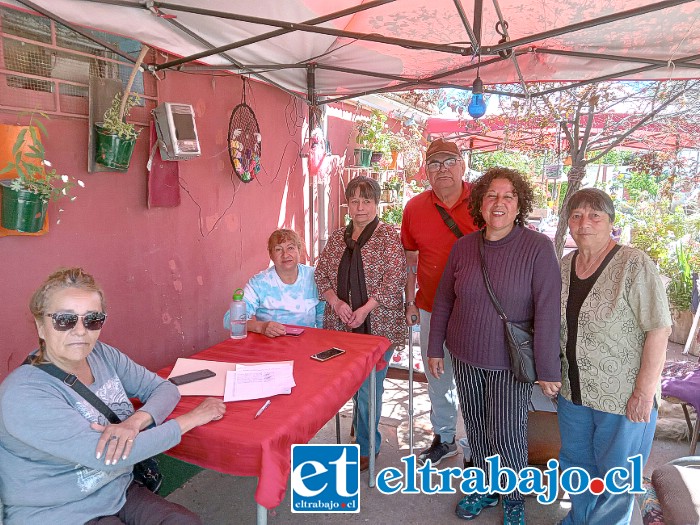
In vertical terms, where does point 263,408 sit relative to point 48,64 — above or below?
below

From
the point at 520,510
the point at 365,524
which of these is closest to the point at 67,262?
the point at 365,524

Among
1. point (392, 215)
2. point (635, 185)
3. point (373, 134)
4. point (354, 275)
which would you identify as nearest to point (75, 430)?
point (354, 275)

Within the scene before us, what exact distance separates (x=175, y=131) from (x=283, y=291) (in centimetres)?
114

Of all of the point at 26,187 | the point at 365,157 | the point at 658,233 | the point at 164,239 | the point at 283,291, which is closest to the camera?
the point at 26,187

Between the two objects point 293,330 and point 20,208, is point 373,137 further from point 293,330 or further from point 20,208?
point 20,208

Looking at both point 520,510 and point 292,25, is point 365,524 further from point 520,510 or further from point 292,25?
point 292,25

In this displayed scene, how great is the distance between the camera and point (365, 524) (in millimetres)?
2666

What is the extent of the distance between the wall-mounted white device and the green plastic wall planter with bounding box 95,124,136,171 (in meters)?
0.34

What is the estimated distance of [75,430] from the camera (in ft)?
5.06

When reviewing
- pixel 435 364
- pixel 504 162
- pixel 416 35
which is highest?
pixel 504 162

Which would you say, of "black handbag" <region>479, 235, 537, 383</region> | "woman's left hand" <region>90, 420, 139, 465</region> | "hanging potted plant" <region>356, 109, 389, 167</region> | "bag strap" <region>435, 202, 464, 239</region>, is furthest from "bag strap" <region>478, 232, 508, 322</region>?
"hanging potted plant" <region>356, 109, 389, 167</region>

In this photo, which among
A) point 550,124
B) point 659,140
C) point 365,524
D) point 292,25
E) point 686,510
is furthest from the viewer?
point 659,140

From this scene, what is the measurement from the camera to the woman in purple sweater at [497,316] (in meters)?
2.28

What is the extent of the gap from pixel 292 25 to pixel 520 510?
2.64 meters
